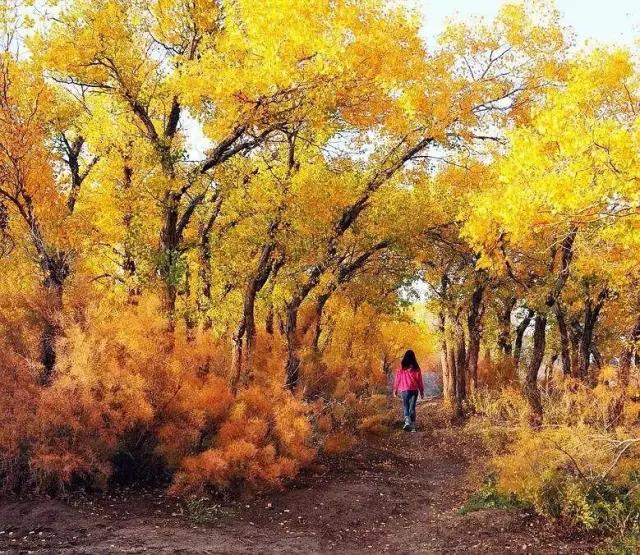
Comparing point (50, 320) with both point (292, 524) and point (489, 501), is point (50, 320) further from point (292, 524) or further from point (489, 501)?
point (489, 501)

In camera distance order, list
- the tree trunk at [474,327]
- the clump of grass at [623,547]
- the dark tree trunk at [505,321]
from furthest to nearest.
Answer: the dark tree trunk at [505,321] < the tree trunk at [474,327] < the clump of grass at [623,547]

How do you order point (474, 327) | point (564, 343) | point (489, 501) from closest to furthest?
point (489, 501)
point (564, 343)
point (474, 327)

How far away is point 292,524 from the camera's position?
819cm

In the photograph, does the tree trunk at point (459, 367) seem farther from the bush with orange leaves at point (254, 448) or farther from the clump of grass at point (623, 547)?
the clump of grass at point (623, 547)

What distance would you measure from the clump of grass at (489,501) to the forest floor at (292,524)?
0.14 m

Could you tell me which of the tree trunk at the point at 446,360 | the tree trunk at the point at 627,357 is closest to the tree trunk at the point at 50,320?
the tree trunk at the point at 627,357

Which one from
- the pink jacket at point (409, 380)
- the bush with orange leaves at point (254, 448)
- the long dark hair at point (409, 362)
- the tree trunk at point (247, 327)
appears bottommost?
the bush with orange leaves at point (254, 448)

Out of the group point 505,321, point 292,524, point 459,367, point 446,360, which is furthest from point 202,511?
point 505,321

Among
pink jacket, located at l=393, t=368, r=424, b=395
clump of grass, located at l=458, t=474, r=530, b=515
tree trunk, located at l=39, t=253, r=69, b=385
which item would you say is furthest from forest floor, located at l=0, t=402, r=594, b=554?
pink jacket, located at l=393, t=368, r=424, b=395

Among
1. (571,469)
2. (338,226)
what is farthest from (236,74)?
(571,469)

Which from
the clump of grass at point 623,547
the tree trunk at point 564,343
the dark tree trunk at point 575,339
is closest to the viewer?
the clump of grass at point 623,547

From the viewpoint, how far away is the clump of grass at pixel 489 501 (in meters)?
8.50

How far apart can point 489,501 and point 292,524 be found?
274cm

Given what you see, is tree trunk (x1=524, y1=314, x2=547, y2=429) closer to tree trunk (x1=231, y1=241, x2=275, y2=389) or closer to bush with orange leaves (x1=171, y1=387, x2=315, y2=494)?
bush with orange leaves (x1=171, y1=387, x2=315, y2=494)
